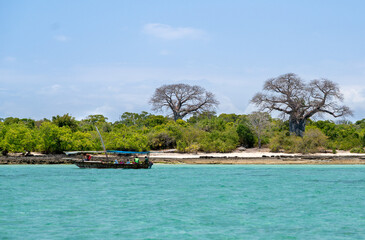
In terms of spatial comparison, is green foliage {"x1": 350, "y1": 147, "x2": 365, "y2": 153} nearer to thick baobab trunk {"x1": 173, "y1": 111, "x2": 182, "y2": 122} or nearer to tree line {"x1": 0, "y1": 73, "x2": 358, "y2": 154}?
tree line {"x1": 0, "y1": 73, "x2": 358, "y2": 154}

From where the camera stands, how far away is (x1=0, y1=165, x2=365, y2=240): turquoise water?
19.0 metres

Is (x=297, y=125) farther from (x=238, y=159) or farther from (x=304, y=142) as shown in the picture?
(x=238, y=159)

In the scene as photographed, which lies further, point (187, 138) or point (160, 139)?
point (160, 139)

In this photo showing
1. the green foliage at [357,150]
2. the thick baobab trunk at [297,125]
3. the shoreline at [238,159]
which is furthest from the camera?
the thick baobab trunk at [297,125]

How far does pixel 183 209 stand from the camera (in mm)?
25094

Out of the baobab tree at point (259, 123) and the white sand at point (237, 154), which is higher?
the baobab tree at point (259, 123)

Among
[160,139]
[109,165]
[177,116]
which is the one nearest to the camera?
[109,165]

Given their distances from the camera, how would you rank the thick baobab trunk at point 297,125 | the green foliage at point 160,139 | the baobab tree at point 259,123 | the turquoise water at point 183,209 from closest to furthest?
the turquoise water at point 183,209 → the baobab tree at point 259,123 → the green foliage at point 160,139 → the thick baobab trunk at point 297,125

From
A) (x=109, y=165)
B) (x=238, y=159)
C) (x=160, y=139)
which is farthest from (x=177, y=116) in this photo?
(x=109, y=165)

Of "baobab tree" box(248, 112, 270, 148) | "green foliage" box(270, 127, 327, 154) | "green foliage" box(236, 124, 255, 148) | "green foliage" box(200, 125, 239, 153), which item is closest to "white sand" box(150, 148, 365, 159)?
"green foliage" box(200, 125, 239, 153)

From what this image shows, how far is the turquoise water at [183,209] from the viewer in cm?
1900

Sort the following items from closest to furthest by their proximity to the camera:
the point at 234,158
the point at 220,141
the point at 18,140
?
1. the point at 234,158
2. the point at 18,140
3. the point at 220,141

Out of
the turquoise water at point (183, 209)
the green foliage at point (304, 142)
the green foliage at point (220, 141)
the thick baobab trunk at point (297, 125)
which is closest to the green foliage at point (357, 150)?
the green foliage at point (304, 142)

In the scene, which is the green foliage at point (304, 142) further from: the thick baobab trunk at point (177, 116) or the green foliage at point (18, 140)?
the green foliage at point (18, 140)
